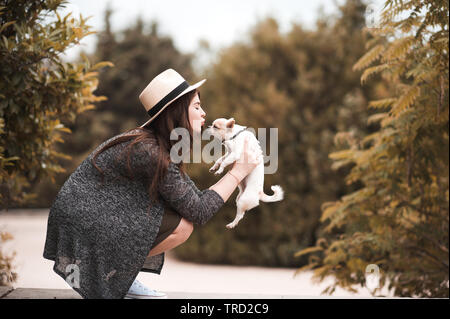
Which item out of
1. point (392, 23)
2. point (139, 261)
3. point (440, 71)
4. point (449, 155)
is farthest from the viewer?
point (449, 155)

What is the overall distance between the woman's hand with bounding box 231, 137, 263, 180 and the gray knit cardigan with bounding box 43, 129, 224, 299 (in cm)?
27

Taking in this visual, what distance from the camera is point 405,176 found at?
4.78 meters

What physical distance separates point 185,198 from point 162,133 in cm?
42

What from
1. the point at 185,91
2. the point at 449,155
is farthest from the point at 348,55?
the point at 185,91

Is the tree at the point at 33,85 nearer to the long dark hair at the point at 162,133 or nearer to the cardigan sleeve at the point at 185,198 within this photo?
the long dark hair at the point at 162,133

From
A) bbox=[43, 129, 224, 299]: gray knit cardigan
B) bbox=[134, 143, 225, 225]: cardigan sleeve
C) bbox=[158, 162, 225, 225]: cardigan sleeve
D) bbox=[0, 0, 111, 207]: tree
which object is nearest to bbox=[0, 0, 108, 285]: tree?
bbox=[0, 0, 111, 207]: tree

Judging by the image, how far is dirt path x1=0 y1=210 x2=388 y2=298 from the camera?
732 cm

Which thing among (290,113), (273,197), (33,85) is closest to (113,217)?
(273,197)

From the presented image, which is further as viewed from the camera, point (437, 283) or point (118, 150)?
point (437, 283)

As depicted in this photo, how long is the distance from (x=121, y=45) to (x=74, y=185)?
17761 millimetres

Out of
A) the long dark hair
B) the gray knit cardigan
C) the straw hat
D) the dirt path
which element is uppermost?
the straw hat

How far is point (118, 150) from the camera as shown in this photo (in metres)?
2.63

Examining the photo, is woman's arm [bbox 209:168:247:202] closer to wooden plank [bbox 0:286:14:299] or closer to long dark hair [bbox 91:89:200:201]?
long dark hair [bbox 91:89:200:201]
